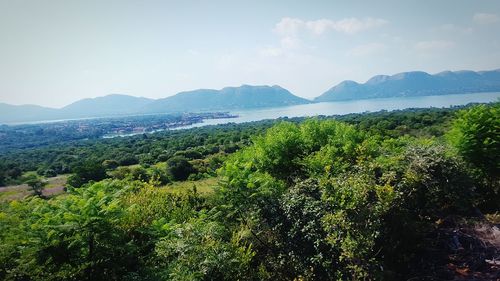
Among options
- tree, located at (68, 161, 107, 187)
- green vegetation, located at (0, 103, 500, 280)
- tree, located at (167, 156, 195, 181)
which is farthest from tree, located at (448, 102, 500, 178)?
tree, located at (68, 161, 107, 187)

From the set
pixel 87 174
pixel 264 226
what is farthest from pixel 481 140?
pixel 87 174

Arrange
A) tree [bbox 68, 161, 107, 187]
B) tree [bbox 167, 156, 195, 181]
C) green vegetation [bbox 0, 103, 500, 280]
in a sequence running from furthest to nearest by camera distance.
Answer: tree [bbox 68, 161, 107, 187] < tree [bbox 167, 156, 195, 181] < green vegetation [bbox 0, 103, 500, 280]

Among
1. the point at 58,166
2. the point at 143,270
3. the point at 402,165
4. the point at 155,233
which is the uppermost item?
the point at 402,165

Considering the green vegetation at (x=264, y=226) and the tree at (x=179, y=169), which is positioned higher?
the green vegetation at (x=264, y=226)

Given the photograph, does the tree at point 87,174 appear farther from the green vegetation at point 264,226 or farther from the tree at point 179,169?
the green vegetation at point 264,226

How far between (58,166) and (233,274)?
204 feet

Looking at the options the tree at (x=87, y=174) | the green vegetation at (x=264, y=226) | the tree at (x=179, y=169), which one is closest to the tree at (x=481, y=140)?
the green vegetation at (x=264, y=226)

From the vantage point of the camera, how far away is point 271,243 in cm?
905

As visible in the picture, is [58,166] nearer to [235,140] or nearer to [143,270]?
[235,140]

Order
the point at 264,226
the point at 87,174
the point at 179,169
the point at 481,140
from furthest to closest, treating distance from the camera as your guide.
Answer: the point at 87,174 < the point at 179,169 < the point at 481,140 < the point at 264,226

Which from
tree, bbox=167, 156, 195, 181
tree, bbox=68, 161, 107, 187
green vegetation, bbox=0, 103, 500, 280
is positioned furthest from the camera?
tree, bbox=68, 161, 107, 187

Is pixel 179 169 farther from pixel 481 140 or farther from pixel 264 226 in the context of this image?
pixel 481 140

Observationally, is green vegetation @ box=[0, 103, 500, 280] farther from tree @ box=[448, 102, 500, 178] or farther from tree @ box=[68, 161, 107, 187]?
tree @ box=[68, 161, 107, 187]

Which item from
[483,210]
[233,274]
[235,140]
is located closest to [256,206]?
[233,274]
